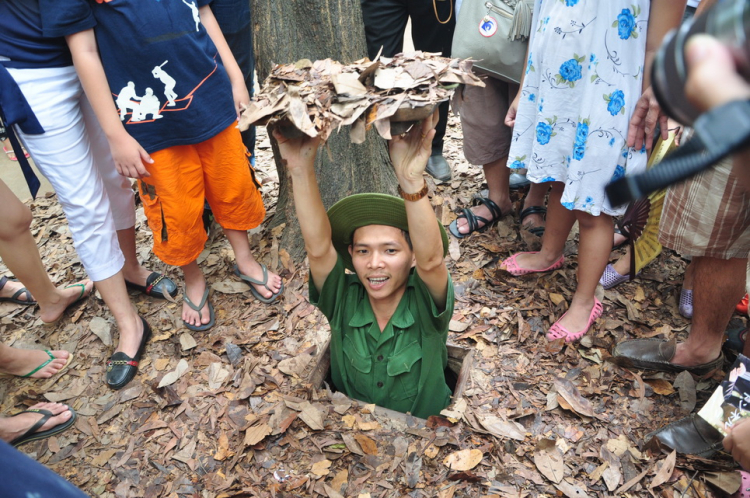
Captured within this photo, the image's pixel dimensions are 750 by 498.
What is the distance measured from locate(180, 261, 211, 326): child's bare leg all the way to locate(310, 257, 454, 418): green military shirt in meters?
1.12

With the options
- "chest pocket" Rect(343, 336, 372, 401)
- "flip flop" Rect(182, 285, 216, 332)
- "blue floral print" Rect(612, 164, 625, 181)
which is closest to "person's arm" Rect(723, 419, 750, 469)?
"blue floral print" Rect(612, 164, 625, 181)

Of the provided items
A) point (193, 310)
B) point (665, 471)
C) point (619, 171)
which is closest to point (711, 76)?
point (619, 171)

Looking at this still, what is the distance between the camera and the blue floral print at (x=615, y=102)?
2.42 metres

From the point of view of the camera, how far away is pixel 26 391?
118 inches

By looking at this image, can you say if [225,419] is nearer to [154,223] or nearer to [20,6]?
[154,223]

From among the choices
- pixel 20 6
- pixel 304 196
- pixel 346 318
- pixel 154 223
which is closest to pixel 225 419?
pixel 346 318

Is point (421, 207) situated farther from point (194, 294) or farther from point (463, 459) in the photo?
point (194, 294)

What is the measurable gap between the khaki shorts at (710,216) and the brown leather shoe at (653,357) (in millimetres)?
629

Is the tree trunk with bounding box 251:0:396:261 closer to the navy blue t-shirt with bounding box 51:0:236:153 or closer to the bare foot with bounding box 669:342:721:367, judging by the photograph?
the navy blue t-shirt with bounding box 51:0:236:153

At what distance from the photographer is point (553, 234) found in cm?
331

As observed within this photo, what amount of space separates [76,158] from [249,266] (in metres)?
1.23

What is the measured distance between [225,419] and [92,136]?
177cm

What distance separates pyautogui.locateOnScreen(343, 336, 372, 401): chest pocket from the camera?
99.2 inches

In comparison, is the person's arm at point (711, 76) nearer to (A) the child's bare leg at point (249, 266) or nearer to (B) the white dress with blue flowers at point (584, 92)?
(B) the white dress with blue flowers at point (584, 92)
